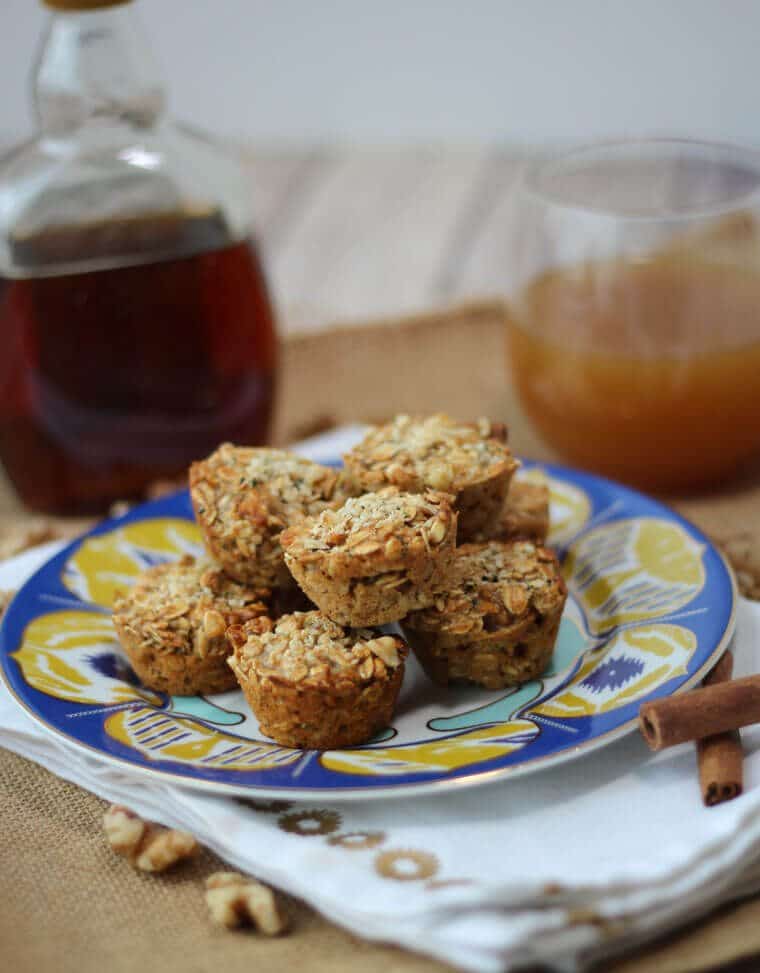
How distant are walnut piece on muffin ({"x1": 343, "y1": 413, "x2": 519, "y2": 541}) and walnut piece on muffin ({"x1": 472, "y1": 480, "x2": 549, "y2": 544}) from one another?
0.02m

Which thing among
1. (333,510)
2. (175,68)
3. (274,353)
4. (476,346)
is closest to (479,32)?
(175,68)

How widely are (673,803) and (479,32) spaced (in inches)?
129

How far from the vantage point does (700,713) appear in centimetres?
132

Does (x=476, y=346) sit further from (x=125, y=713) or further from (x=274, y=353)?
(x=125, y=713)

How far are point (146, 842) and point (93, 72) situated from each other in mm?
1230

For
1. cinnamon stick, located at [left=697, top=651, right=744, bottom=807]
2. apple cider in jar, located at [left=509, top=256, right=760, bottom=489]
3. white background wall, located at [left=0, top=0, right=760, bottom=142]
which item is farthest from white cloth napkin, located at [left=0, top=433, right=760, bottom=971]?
white background wall, located at [left=0, top=0, right=760, bottom=142]

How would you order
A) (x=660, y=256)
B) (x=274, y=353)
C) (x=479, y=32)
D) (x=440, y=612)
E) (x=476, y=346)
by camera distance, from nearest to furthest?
(x=440, y=612)
(x=660, y=256)
(x=274, y=353)
(x=476, y=346)
(x=479, y=32)

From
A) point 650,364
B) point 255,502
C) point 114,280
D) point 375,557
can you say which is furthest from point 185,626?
point 650,364

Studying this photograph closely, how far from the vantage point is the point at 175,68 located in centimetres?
452

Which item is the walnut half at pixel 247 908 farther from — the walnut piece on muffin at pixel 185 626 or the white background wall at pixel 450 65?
the white background wall at pixel 450 65

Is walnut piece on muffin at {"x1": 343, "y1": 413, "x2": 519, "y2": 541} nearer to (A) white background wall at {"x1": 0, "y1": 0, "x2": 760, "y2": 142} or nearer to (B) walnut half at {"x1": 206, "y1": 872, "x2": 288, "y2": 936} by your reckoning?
(B) walnut half at {"x1": 206, "y1": 872, "x2": 288, "y2": 936}

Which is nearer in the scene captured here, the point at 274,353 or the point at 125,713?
the point at 125,713

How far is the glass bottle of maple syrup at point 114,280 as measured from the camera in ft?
6.52

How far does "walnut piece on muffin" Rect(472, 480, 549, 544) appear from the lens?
162cm
